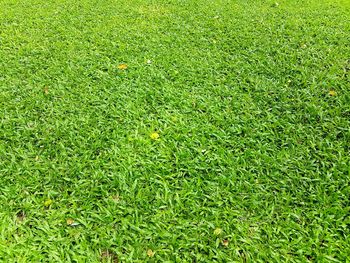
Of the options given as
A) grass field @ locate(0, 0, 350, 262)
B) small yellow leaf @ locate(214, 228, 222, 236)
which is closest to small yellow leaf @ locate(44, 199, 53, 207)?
grass field @ locate(0, 0, 350, 262)

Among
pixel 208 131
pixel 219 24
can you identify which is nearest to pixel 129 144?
pixel 208 131

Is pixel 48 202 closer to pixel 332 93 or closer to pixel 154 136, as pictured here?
pixel 154 136

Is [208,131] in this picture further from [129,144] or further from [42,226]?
[42,226]

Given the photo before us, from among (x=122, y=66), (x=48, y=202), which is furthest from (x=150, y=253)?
(x=122, y=66)

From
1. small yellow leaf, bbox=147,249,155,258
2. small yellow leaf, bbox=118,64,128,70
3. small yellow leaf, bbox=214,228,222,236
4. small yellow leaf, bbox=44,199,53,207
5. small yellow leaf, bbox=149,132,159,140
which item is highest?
small yellow leaf, bbox=118,64,128,70

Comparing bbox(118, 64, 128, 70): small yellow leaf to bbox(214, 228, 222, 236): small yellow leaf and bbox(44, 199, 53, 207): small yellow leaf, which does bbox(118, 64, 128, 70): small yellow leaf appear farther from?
bbox(214, 228, 222, 236): small yellow leaf

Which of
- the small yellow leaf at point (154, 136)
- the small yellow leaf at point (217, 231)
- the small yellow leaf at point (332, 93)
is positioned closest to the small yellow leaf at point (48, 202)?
the small yellow leaf at point (154, 136)

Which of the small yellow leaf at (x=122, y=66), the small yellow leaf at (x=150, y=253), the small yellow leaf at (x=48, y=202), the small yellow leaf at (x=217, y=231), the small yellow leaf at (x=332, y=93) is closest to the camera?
the small yellow leaf at (x=150, y=253)

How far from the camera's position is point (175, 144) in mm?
2744

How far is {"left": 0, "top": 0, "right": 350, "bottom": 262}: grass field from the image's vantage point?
209 centimetres

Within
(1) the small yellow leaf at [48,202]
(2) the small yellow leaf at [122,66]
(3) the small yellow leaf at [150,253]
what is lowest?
(1) the small yellow leaf at [48,202]

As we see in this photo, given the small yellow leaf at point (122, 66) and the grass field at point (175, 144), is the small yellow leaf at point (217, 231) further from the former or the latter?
the small yellow leaf at point (122, 66)

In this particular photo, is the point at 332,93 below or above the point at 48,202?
above

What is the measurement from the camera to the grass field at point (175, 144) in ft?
6.86
